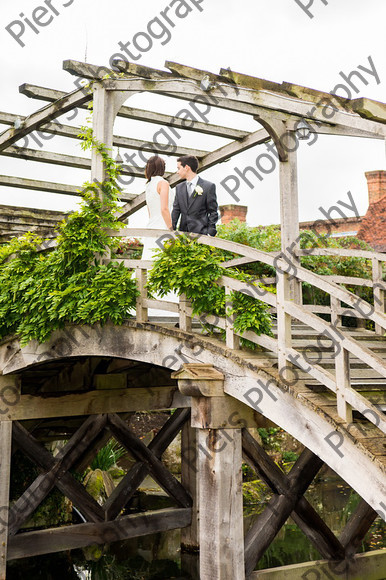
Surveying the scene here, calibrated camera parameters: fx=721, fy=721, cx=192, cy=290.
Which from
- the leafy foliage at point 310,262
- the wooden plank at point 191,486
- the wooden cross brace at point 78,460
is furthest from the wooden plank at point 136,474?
the leafy foliage at point 310,262

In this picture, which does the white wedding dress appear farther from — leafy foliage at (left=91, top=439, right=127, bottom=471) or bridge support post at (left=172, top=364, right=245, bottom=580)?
leafy foliage at (left=91, top=439, right=127, bottom=471)

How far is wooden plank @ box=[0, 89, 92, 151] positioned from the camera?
736 centimetres

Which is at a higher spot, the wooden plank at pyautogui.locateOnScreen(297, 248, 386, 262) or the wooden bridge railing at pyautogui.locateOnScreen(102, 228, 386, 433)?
the wooden plank at pyautogui.locateOnScreen(297, 248, 386, 262)

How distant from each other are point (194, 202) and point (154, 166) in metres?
0.60

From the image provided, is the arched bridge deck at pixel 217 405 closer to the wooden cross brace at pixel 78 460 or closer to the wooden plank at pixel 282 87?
the wooden cross brace at pixel 78 460

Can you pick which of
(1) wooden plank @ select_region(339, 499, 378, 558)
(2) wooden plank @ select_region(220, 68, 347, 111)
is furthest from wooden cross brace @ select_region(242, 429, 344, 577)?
(2) wooden plank @ select_region(220, 68, 347, 111)

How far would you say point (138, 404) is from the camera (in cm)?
908

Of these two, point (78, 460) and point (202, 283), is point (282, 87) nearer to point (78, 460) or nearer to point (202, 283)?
point (202, 283)

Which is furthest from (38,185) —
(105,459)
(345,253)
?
(105,459)

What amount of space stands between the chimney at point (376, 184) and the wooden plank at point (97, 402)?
1197 centimetres

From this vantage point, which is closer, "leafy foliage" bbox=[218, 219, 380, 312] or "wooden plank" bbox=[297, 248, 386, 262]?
"wooden plank" bbox=[297, 248, 386, 262]

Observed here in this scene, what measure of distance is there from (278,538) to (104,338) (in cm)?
674

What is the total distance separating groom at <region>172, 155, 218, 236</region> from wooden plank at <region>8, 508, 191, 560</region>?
4.16m

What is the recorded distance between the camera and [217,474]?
5.61 meters
